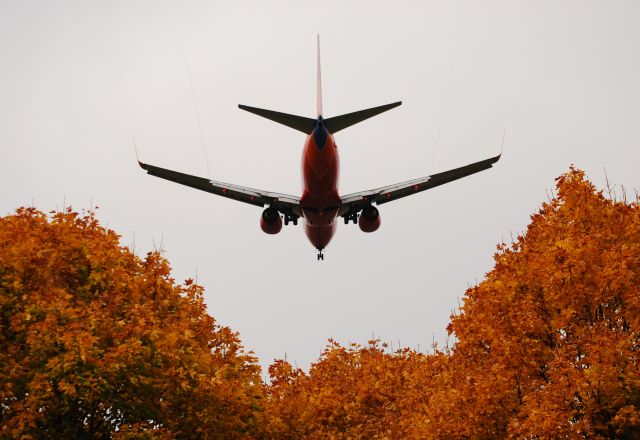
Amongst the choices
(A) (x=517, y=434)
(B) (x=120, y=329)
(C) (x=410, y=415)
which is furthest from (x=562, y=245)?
(B) (x=120, y=329)

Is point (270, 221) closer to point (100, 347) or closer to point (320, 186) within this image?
point (320, 186)

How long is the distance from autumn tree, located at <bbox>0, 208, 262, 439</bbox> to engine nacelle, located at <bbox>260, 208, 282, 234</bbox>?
562 inches

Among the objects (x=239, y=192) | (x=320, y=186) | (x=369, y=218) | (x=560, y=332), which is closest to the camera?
(x=560, y=332)

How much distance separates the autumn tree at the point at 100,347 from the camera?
66.3 feet

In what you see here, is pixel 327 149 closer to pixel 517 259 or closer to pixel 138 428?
pixel 517 259

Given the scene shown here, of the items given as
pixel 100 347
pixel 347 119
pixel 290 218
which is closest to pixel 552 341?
pixel 100 347

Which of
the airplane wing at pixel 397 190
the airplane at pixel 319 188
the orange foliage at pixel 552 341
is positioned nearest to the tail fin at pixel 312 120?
the airplane at pixel 319 188

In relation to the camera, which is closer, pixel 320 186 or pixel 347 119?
pixel 347 119

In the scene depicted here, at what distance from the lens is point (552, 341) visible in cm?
2444

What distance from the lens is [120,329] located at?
22.7 m

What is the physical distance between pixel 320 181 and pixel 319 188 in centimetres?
64

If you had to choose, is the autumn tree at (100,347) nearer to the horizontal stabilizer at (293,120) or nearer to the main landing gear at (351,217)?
the horizontal stabilizer at (293,120)

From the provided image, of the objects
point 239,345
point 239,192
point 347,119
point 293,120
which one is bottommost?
point 239,345

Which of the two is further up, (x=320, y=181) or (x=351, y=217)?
(x=351, y=217)
